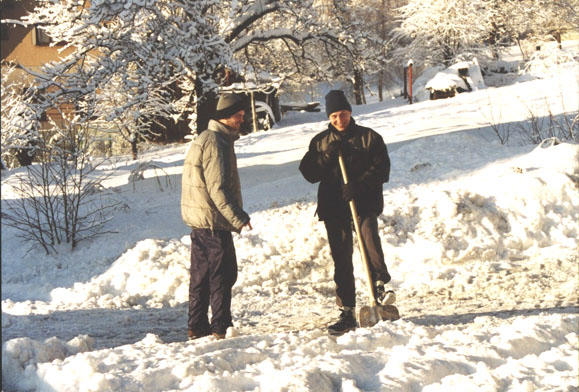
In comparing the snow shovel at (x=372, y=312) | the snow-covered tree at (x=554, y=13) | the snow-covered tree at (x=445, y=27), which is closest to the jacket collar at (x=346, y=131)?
the snow shovel at (x=372, y=312)

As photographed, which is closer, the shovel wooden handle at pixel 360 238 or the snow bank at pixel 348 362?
the snow bank at pixel 348 362

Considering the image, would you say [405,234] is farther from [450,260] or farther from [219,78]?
[219,78]

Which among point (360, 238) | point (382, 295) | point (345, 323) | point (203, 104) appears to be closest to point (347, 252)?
point (360, 238)

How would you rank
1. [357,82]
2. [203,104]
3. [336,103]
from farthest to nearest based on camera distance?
[357,82], [203,104], [336,103]

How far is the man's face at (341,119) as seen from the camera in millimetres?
4855

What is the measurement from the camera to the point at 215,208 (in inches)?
176

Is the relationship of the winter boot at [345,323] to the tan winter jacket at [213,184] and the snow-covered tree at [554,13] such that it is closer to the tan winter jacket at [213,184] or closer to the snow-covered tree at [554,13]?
the tan winter jacket at [213,184]

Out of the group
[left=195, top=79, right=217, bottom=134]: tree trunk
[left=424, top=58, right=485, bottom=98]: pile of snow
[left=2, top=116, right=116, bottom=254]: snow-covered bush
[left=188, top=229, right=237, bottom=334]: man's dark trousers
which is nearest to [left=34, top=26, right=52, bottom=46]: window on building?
[left=195, top=79, right=217, bottom=134]: tree trunk

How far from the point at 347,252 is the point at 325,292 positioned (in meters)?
1.89

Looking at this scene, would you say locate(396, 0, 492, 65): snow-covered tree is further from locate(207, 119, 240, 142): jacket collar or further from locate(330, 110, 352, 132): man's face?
locate(207, 119, 240, 142): jacket collar

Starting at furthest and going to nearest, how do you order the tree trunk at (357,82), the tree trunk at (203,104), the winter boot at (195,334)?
the tree trunk at (357,82) → the tree trunk at (203,104) → the winter boot at (195,334)

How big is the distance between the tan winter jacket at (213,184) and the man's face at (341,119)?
A: 791 millimetres

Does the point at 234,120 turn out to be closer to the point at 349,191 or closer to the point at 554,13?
the point at 349,191

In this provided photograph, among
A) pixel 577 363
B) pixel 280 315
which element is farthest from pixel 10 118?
pixel 577 363
